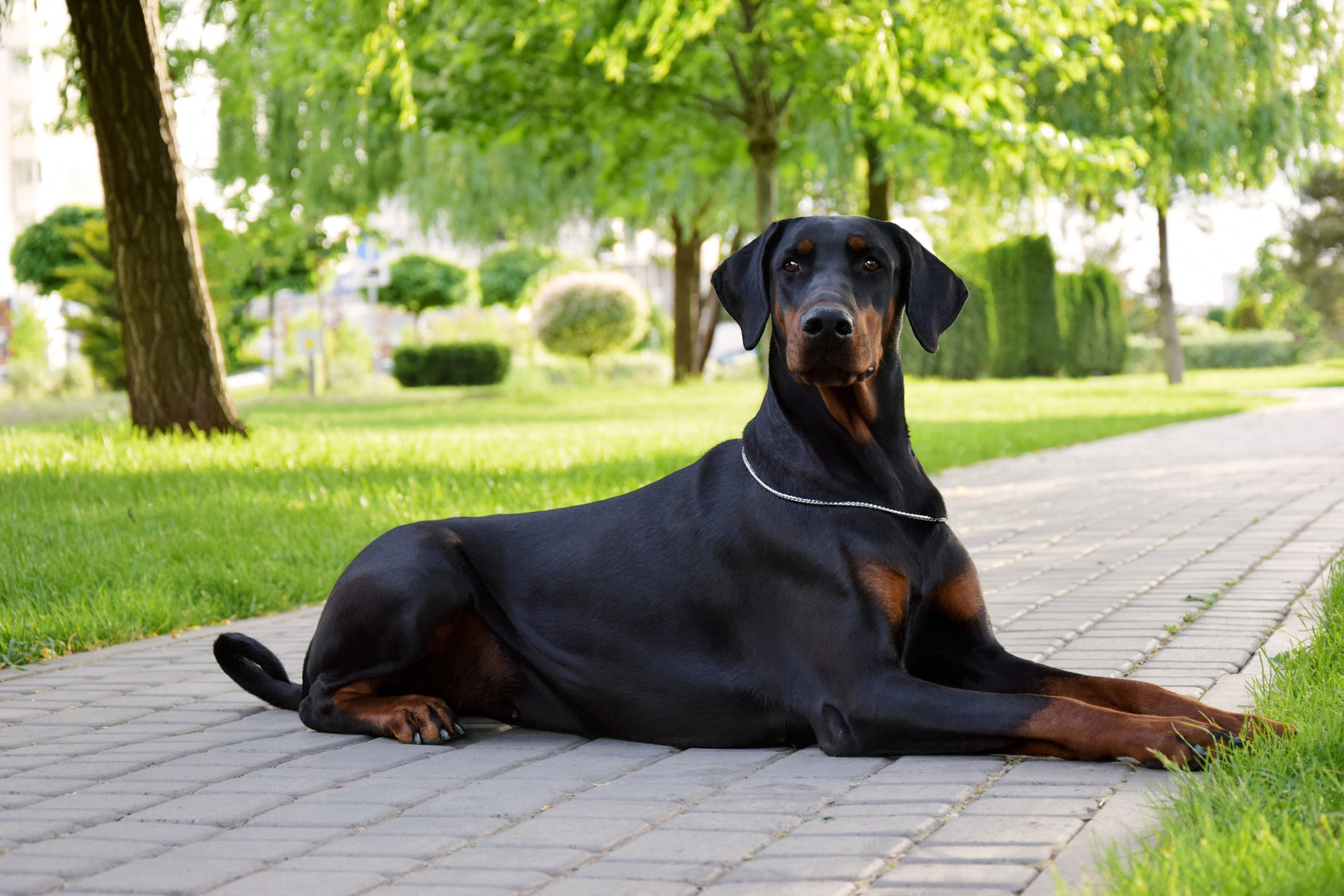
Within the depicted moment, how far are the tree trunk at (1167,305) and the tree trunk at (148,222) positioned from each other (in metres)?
20.0

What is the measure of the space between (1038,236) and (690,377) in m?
10.9

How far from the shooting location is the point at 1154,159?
909 inches

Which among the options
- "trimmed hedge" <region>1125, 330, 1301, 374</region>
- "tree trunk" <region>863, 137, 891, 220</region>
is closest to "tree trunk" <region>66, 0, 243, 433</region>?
"tree trunk" <region>863, 137, 891, 220</region>

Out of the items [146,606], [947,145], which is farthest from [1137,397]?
[146,606]

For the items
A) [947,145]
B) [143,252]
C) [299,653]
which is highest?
[947,145]

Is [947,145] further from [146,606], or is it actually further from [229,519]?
[146,606]

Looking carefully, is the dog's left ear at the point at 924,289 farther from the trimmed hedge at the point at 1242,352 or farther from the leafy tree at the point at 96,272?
the trimmed hedge at the point at 1242,352

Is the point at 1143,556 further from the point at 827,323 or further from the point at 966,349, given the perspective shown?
the point at 966,349

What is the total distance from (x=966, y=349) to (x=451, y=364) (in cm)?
1222

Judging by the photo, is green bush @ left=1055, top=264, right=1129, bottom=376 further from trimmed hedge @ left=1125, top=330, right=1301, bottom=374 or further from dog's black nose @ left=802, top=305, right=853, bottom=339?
dog's black nose @ left=802, top=305, right=853, bottom=339

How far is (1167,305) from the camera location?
26.2 m

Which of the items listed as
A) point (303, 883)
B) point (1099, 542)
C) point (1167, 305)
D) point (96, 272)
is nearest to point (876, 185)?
point (1167, 305)

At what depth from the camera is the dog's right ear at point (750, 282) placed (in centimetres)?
381

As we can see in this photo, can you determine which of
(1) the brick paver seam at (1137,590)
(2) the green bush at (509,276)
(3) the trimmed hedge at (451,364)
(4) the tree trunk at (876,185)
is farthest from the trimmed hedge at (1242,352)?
(1) the brick paver seam at (1137,590)
